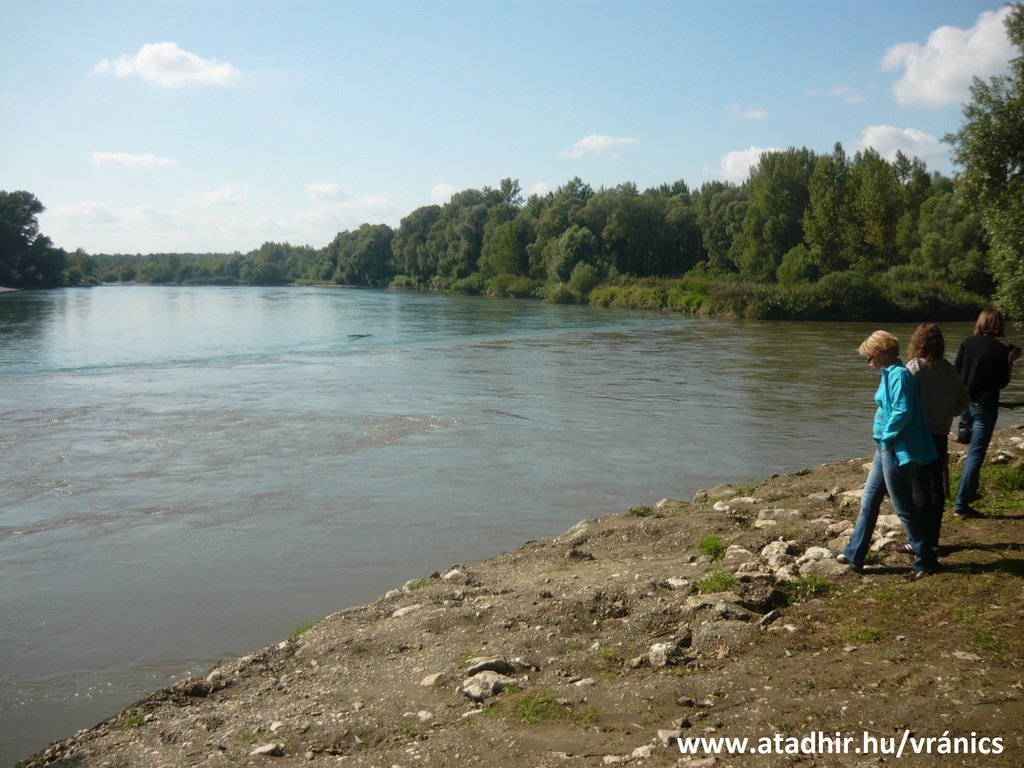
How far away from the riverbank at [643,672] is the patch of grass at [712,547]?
0.03 m

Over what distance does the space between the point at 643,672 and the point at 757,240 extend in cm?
8810

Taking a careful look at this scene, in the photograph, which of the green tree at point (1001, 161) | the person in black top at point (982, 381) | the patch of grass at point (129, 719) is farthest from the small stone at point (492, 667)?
the green tree at point (1001, 161)

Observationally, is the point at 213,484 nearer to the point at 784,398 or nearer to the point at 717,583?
the point at 717,583

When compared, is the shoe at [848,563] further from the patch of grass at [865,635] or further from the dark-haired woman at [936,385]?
the patch of grass at [865,635]

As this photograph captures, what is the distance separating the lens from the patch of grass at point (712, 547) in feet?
27.6

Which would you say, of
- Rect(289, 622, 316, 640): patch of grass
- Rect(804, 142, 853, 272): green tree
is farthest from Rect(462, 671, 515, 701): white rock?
Rect(804, 142, 853, 272): green tree

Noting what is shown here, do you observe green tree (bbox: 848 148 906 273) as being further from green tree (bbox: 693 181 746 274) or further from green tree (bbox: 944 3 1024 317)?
green tree (bbox: 944 3 1024 317)

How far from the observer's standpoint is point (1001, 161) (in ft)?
87.0

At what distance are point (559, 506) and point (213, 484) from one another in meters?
6.29

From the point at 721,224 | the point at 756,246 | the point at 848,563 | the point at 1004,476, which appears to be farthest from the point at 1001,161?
the point at 721,224

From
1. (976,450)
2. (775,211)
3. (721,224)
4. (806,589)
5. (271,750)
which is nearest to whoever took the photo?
(271,750)

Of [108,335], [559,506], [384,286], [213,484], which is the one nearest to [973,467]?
[559,506]

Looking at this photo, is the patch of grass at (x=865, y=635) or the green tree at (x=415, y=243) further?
the green tree at (x=415, y=243)

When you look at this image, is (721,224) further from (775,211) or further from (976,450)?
(976,450)
